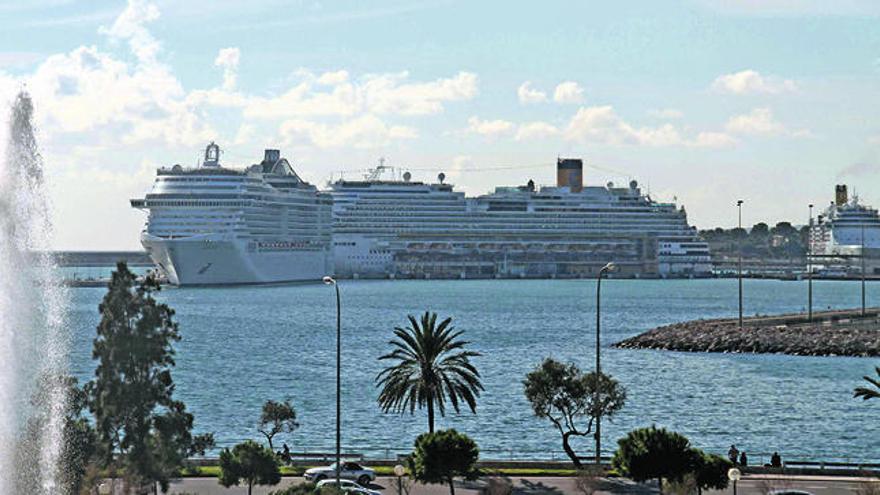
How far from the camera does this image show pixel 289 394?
6662 cm

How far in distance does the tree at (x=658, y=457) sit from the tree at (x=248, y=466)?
825 cm

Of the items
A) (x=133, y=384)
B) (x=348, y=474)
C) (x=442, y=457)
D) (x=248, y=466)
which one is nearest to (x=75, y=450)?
(x=133, y=384)

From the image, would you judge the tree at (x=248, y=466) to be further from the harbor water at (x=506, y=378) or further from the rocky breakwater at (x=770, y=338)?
the rocky breakwater at (x=770, y=338)

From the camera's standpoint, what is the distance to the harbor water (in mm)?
52594

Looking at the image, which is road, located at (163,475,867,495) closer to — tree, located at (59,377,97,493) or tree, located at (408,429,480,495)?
tree, located at (408,429,480,495)

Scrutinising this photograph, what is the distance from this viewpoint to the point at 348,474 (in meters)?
36.5

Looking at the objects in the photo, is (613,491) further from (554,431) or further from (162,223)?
(162,223)

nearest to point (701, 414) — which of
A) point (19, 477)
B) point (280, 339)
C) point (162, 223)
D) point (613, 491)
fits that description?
point (613, 491)

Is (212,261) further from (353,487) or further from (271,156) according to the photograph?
(353,487)

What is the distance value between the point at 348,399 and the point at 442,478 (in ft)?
98.4

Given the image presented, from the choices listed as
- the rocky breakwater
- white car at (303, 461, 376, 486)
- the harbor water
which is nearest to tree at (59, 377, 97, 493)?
white car at (303, 461, 376, 486)

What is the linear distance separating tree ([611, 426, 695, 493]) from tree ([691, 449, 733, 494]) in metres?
0.13

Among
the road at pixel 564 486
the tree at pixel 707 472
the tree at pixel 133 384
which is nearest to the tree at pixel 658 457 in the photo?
the tree at pixel 707 472

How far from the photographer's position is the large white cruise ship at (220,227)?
15675cm
